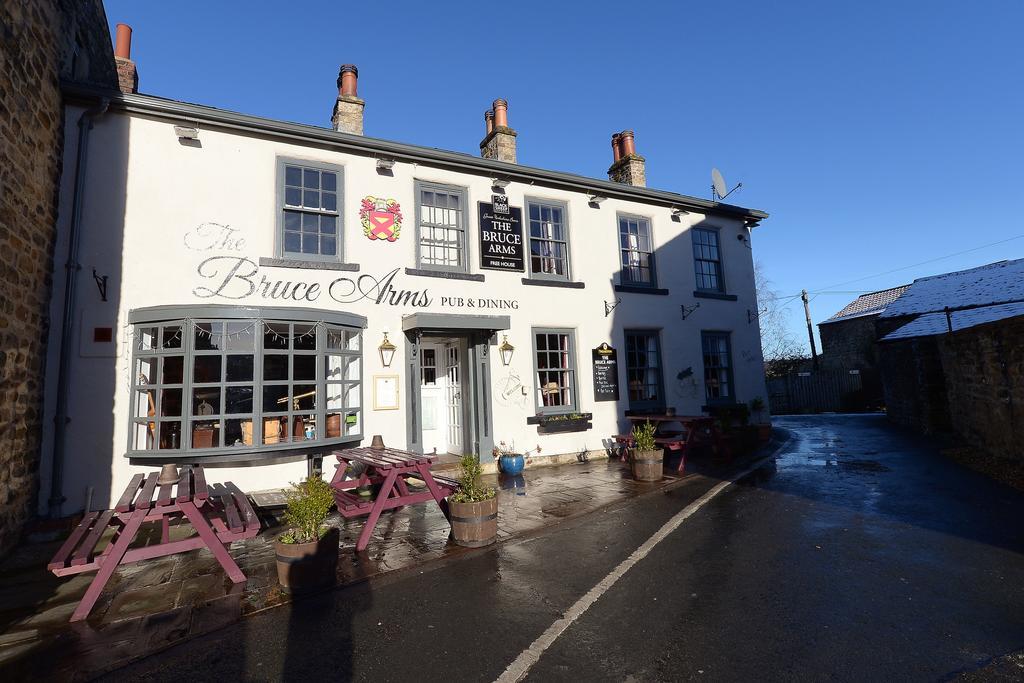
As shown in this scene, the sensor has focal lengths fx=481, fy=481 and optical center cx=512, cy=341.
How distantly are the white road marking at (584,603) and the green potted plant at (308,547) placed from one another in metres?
2.22

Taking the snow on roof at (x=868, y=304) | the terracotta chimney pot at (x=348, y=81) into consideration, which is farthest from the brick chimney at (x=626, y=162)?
the snow on roof at (x=868, y=304)

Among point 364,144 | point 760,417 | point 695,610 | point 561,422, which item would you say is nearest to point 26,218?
point 364,144

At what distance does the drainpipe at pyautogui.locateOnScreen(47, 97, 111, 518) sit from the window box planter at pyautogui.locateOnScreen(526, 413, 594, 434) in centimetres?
771

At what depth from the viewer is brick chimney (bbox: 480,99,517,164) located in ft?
38.2

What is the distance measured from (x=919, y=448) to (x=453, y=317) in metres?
11.6

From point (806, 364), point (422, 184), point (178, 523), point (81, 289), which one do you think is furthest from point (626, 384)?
point (806, 364)

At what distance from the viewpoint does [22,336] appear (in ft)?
20.3

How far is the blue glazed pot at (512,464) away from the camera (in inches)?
375

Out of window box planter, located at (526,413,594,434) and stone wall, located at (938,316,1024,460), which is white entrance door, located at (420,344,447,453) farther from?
stone wall, located at (938,316,1024,460)

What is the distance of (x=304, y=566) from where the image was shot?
4496mm

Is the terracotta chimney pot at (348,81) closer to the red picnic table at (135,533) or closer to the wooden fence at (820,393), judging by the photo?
the red picnic table at (135,533)

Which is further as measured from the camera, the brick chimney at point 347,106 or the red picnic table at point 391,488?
the brick chimney at point 347,106

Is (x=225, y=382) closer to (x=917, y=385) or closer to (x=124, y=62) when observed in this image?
(x=124, y=62)

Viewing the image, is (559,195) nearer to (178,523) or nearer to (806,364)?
(178,523)
